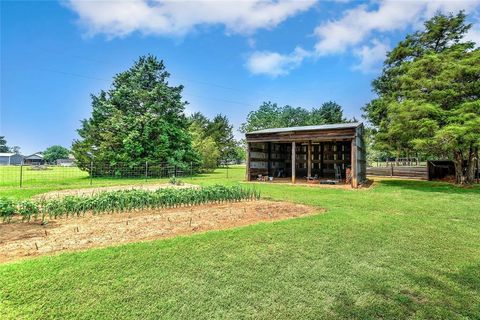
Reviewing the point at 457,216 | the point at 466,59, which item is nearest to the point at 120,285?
the point at 457,216

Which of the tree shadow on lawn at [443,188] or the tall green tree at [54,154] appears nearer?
the tree shadow on lawn at [443,188]

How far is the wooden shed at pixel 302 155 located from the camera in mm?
15398

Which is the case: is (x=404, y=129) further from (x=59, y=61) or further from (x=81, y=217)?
(x=59, y=61)

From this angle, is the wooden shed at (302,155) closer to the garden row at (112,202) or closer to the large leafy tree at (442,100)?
the large leafy tree at (442,100)

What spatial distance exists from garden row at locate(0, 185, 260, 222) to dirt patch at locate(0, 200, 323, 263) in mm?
209

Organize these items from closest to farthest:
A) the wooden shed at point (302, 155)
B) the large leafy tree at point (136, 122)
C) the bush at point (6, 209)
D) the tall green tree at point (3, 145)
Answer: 1. the bush at point (6, 209)
2. the wooden shed at point (302, 155)
3. the large leafy tree at point (136, 122)
4. the tall green tree at point (3, 145)

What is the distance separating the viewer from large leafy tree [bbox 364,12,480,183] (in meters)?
11.7

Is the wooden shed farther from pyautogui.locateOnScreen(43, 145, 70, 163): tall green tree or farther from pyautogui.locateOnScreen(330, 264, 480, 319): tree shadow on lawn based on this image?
pyautogui.locateOnScreen(43, 145, 70, 163): tall green tree

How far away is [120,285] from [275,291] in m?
1.67

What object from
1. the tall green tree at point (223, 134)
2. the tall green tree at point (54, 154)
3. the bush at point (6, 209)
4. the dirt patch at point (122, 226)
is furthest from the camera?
the tall green tree at point (54, 154)

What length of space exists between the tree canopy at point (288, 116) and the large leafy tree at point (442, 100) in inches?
940

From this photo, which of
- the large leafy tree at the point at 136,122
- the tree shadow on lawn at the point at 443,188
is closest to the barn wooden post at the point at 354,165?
the tree shadow on lawn at the point at 443,188

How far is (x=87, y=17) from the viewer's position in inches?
469

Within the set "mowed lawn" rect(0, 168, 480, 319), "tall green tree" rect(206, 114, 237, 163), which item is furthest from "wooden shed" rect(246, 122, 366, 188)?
"tall green tree" rect(206, 114, 237, 163)
